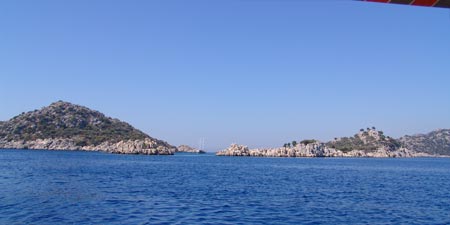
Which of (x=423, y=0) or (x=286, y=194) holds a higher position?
(x=423, y=0)

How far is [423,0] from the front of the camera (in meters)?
7.88

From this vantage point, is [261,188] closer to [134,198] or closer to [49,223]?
[134,198]

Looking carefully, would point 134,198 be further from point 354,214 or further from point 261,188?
point 354,214

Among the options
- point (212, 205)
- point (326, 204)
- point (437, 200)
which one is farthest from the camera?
point (437, 200)

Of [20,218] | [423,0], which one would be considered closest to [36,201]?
[20,218]

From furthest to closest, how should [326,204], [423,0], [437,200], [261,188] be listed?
[261,188]
[437,200]
[326,204]
[423,0]

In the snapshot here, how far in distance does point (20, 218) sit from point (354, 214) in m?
28.6

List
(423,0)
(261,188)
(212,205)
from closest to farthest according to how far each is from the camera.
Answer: (423,0), (212,205), (261,188)

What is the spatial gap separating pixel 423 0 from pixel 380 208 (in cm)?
3462

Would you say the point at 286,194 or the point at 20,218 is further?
the point at 286,194

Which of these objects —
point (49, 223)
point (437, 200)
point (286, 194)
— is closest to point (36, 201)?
point (49, 223)

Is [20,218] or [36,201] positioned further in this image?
[36,201]

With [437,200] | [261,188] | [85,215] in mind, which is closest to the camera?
[85,215]

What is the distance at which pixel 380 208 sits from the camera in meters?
38.1
